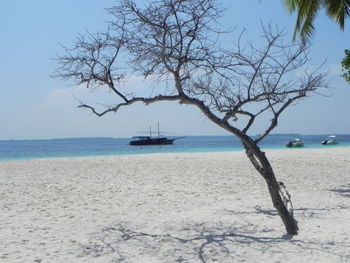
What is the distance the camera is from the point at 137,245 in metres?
5.27

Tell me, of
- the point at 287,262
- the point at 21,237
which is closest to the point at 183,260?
the point at 287,262

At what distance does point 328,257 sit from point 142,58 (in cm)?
369

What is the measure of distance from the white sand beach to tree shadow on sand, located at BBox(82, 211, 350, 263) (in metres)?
0.01

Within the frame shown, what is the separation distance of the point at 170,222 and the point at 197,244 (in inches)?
51.4

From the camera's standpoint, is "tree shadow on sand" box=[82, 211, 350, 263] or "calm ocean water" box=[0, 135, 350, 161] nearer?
"tree shadow on sand" box=[82, 211, 350, 263]

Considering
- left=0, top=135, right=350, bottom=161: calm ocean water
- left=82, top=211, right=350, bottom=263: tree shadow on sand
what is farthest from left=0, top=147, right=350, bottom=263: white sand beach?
left=0, top=135, right=350, bottom=161: calm ocean water

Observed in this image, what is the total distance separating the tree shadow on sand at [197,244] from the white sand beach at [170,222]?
0.5 inches

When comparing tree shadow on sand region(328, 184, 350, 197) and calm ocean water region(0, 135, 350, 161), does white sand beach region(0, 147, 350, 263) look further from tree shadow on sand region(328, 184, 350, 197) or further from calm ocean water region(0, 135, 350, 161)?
calm ocean water region(0, 135, 350, 161)

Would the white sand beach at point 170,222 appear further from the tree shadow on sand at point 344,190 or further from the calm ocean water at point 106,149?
the calm ocean water at point 106,149

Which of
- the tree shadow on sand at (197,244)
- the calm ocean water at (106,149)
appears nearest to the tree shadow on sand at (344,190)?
the tree shadow on sand at (197,244)

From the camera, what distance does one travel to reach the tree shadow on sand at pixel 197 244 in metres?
4.77

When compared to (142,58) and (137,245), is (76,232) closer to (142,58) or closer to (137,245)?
(137,245)

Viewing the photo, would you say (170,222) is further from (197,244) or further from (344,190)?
(344,190)

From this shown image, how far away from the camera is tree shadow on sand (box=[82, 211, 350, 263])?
4.77 m
